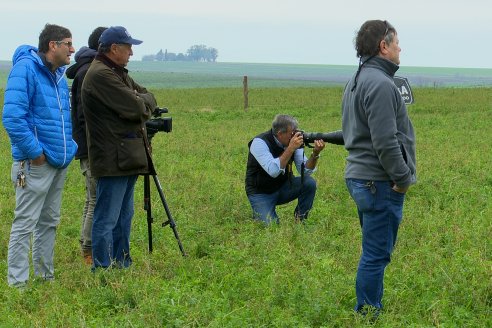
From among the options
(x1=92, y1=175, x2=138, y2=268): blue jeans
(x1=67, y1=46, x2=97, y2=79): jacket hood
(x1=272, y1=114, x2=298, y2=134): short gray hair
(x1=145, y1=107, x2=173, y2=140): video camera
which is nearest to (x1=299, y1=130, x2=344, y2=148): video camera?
(x1=272, y1=114, x2=298, y2=134): short gray hair

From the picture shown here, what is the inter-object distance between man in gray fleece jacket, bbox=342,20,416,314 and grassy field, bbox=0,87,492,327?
451 mm

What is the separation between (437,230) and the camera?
7.29 meters

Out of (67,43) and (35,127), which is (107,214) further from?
(67,43)

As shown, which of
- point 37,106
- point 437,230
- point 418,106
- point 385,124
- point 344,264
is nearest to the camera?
point 385,124

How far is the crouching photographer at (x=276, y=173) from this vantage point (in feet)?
25.0

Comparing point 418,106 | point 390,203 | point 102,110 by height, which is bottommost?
point 418,106

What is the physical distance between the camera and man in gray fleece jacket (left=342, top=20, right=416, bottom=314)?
4387 millimetres

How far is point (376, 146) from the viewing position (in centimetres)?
441

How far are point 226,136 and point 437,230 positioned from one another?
9.79 meters

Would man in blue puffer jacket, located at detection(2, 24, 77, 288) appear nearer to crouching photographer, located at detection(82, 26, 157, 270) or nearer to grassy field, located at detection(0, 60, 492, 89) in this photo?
crouching photographer, located at detection(82, 26, 157, 270)

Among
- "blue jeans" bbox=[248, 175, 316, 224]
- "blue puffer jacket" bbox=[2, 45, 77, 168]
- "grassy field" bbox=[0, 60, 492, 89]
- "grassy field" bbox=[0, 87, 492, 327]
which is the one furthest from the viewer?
"grassy field" bbox=[0, 60, 492, 89]

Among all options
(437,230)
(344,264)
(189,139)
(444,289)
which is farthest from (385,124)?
(189,139)

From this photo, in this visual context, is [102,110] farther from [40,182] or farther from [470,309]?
[470,309]

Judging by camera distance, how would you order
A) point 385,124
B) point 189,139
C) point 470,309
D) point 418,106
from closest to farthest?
point 385,124 < point 470,309 < point 189,139 < point 418,106
